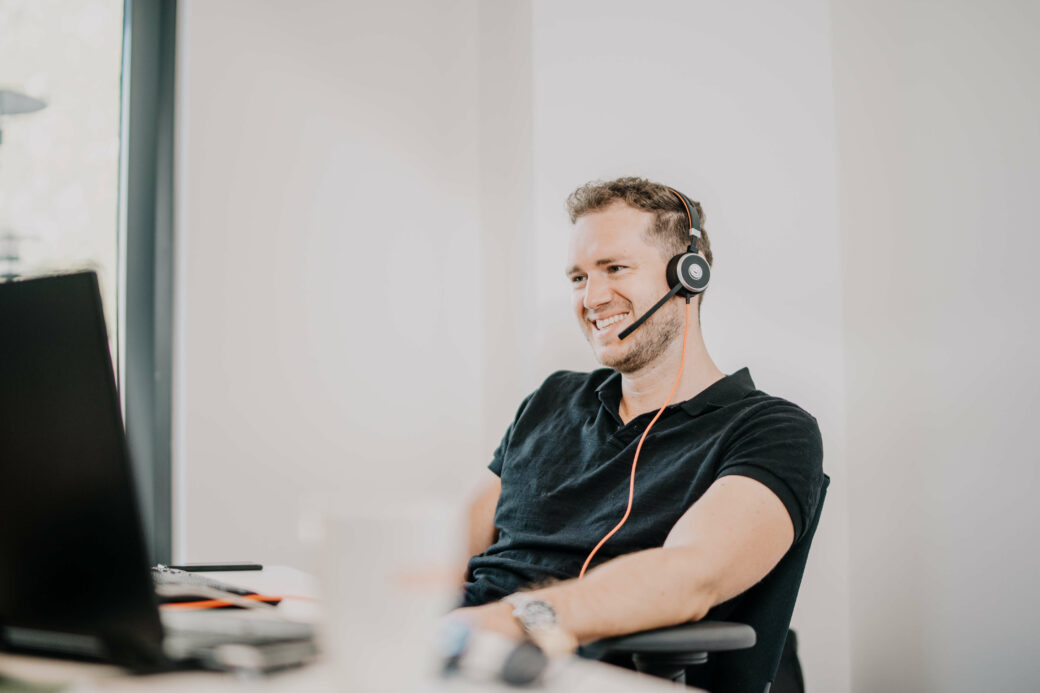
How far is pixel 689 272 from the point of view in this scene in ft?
5.20

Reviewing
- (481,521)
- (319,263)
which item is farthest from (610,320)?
(319,263)

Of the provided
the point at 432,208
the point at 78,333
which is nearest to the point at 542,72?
the point at 432,208

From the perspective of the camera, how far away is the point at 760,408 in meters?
1.38

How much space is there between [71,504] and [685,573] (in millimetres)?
785

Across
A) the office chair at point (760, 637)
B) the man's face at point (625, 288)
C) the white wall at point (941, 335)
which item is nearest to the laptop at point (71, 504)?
the office chair at point (760, 637)

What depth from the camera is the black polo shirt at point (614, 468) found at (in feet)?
4.17

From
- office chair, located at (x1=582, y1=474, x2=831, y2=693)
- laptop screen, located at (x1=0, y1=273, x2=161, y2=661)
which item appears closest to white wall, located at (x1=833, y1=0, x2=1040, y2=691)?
office chair, located at (x1=582, y1=474, x2=831, y2=693)

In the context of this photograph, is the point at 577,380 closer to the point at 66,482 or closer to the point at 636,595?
the point at 636,595

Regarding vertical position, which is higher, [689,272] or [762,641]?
[689,272]

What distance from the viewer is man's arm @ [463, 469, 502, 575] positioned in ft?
5.49

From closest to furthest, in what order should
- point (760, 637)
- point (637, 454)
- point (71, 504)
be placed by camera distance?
point (71, 504), point (760, 637), point (637, 454)

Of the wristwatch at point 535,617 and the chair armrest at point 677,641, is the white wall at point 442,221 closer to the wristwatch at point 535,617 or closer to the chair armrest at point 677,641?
the chair armrest at point 677,641

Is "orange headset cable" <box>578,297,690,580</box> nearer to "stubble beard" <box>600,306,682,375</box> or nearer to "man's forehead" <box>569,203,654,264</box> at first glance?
"stubble beard" <box>600,306,682,375</box>

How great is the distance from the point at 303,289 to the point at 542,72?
3.05 feet
